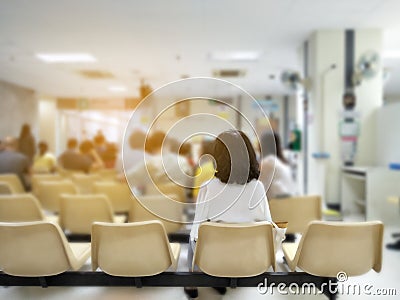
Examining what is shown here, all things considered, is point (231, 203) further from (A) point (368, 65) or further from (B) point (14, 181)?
(A) point (368, 65)

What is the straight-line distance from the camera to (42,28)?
5156 millimetres

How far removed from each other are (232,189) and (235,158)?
0.19m

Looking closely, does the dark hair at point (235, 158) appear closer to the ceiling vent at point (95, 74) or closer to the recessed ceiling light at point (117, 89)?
the ceiling vent at point (95, 74)

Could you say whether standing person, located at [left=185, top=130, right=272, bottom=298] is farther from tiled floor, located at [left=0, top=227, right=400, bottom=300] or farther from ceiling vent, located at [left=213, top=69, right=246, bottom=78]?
ceiling vent, located at [left=213, top=69, right=246, bottom=78]

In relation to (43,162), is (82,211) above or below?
below

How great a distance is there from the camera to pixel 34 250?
6.39ft

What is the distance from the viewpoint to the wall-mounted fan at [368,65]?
4.91 m

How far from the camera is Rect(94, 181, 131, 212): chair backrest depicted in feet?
12.6

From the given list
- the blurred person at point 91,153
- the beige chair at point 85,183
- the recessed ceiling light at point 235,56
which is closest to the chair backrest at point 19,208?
the beige chair at point 85,183

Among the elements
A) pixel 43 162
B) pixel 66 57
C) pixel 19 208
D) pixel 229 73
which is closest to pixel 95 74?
pixel 66 57

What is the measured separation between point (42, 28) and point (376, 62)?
205 inches

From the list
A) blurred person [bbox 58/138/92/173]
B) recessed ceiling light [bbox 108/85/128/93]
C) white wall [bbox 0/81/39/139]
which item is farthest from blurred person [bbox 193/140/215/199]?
recessed ceiling light [bbox 108/85/128/93]

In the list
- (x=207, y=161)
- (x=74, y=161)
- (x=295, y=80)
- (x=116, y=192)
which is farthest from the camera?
(x=295, y=80)

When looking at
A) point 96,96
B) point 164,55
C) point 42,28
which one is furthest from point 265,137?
point 96,96
